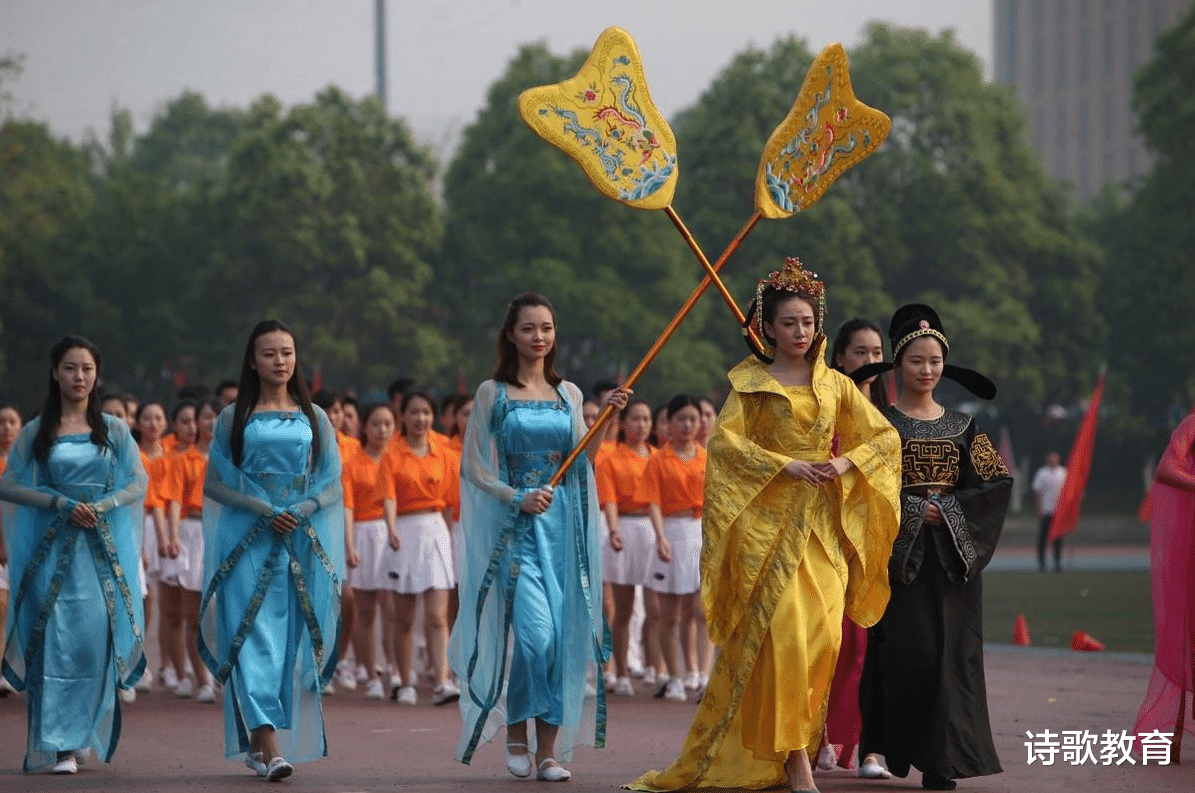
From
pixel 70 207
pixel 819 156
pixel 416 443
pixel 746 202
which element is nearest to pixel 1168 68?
pixel 746 202

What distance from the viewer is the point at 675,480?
1385 cm

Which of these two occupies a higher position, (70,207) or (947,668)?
(70,207)

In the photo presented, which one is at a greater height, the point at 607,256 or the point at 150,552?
the point at 607,256

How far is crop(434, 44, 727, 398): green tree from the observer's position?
46719 mm

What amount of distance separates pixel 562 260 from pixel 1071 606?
27040 millimetres

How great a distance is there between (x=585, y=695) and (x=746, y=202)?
3890 cm

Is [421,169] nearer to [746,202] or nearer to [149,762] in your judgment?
[746,202]

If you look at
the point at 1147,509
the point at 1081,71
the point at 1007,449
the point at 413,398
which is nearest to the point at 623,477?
the point at 413,398

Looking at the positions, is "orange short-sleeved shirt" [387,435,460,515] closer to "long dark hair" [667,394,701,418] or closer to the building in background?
"long dark hair" [667,394,701,418]

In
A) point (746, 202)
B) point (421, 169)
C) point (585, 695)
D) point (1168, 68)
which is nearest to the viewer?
point (585, 695)

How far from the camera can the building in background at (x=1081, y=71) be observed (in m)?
99.3

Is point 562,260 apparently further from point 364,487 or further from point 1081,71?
point 1081,71

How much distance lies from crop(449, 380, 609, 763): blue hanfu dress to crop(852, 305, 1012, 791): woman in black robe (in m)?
1.31

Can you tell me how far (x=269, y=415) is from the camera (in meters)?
9.53
